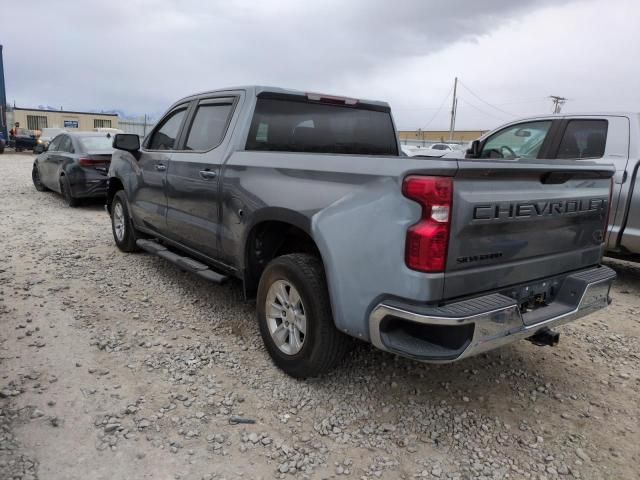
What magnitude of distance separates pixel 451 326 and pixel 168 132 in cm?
379

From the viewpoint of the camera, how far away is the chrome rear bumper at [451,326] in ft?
7.78

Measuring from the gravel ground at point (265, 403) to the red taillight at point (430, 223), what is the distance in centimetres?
109

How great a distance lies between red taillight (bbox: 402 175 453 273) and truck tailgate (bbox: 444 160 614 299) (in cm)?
4

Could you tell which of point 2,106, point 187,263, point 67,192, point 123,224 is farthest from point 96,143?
point 2,106

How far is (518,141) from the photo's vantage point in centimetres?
651

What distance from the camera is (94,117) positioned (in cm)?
4522

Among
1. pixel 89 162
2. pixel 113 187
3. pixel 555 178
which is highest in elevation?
pixel 555 178

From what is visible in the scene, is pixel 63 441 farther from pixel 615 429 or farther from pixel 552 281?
pixel 615 429

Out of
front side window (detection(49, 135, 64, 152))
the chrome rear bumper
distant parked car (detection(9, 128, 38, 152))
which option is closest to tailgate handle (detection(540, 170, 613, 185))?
the chrome rear bumper

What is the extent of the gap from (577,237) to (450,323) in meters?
1.36

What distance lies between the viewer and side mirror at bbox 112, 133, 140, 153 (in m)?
5.17

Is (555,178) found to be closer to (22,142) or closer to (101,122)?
(22,142)

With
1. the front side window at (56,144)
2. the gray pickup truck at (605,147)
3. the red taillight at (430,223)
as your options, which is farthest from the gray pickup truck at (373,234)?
the front side window at (56,144)

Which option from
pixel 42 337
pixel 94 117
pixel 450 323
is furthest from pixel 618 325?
pixel 94 117
